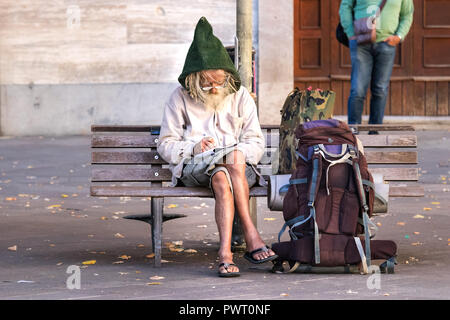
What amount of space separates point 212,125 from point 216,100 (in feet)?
0.50

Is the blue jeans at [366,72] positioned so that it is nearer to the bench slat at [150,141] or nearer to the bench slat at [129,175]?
the bench slat at [150,141]

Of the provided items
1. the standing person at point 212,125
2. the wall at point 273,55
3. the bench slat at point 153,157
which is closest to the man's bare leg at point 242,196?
the standing person at point 212,125

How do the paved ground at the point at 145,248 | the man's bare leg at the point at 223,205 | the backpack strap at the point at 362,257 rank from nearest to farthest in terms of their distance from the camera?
1. the paved ground at the point at 145,248
2. the backpack strap at the point at 362,257
3. the man's bare leg at the point at 223,205

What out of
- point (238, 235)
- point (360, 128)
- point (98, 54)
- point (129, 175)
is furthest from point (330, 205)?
point (98, 54)

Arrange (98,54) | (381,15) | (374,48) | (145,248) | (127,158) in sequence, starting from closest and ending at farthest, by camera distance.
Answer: (127,158) < (145,248) < (381,15) < (374,48) < (98,54)

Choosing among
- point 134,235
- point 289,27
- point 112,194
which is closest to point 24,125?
point 289,27

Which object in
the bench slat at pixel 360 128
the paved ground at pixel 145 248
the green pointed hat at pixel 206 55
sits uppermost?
the green pointed hat at pixel 206 55

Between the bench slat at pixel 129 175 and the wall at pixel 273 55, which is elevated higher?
the wall at pixel 273 55

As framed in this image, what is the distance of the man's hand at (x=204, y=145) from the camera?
597 cm

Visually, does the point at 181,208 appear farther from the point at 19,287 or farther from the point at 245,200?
the point at 19,287

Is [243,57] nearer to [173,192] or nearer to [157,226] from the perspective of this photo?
[173,192]

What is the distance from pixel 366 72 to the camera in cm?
1048

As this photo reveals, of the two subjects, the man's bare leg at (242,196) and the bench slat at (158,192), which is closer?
the man's bare leg at (242,196)

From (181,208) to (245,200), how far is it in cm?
267
